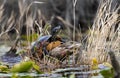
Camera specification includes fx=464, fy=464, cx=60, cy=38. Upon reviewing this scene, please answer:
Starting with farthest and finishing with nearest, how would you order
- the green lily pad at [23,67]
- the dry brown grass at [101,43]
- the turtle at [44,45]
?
the turtle at [44,45] < the dry brown grass at [101,43] < the green lily pad at [23,67]

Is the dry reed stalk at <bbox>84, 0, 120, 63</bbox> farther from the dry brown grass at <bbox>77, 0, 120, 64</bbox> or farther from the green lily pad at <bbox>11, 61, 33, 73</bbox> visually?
the green lily pad at <bbox>11, 61, 33, 73</bbox>

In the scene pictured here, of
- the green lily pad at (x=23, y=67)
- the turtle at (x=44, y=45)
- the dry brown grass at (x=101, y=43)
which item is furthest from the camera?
the turtle at (x=44, y=45)

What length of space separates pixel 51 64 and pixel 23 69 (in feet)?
1.81

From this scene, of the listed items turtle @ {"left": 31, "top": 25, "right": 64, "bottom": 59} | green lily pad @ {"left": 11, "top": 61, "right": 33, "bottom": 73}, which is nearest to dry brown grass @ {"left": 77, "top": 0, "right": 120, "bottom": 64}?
turtle @ {"left": 31, "top": 25, "right": 64, "bottom": 59}

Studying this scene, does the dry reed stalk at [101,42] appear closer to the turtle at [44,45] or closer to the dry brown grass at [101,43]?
the dry brown grass at [101,43]

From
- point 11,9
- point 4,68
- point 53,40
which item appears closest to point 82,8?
point 11,9

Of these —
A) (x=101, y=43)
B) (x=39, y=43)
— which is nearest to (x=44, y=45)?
(x=39, y=43)

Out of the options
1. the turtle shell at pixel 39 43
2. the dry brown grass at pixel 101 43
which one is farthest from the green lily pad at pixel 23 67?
the turtle shell at pixel 39 43

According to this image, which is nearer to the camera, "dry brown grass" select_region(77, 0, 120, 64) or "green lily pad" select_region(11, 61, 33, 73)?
"green lily pad" select_region(11, 61, 33, 73)

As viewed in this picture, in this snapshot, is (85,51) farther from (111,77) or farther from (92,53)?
(111,77)

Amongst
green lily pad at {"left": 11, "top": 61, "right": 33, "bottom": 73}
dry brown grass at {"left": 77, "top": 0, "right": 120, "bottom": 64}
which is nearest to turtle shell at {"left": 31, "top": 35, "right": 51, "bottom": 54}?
dry brown grass at {"left": 77, "top": 0, "right": 120, "bottom": 64}

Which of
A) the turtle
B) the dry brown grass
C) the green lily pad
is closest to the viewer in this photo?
the green lily pad

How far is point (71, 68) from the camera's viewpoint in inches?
192

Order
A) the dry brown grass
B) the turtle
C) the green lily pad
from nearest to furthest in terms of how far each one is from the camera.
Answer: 1. the green lily pad
2. the dry brown grass
3. the turtle
